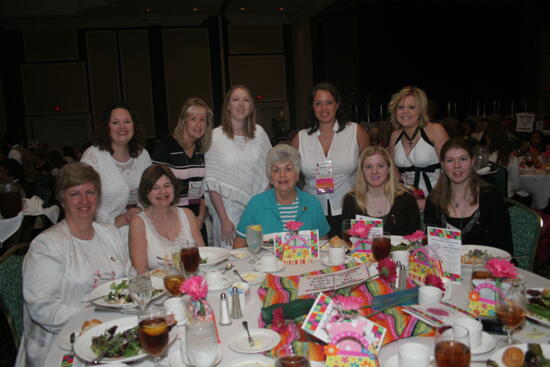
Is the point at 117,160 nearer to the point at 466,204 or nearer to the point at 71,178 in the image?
the point at 71,178

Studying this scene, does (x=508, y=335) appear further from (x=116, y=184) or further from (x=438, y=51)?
(x=438, y=51)

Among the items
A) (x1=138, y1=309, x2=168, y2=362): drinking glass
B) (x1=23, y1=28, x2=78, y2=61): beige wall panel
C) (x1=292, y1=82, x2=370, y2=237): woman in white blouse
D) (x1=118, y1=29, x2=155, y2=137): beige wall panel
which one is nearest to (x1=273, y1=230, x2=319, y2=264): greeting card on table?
(x1=138, y1=309, x2=168, y2=362): drinking glass

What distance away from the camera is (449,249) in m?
1.88

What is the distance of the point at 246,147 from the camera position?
3.62 m

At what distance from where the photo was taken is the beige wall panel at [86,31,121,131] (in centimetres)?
1234

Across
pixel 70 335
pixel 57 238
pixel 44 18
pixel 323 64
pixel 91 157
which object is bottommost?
pixel 70 335

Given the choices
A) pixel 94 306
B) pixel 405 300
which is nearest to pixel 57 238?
pixel 94 306

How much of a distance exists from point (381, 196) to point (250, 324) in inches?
60.4

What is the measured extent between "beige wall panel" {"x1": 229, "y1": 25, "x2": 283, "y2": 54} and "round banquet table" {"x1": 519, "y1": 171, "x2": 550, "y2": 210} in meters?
9.01

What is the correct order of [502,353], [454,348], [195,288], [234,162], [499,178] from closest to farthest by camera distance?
[454,348], [502,353], [195,288], [234,162], [499,178]

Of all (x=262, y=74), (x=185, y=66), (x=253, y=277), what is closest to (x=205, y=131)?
(x=253, y=277)

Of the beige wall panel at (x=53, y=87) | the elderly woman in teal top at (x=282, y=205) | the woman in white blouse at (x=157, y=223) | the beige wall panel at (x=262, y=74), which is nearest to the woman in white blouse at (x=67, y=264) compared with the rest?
the woman in white blouse at (x=157, y=223)

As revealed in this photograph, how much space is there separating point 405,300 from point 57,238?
61.5 inches

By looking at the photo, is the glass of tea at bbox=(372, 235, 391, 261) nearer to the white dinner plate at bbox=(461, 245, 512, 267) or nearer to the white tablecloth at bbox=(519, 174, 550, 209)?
the white dinner plate at bbox=(461, 245, 512, 267)
